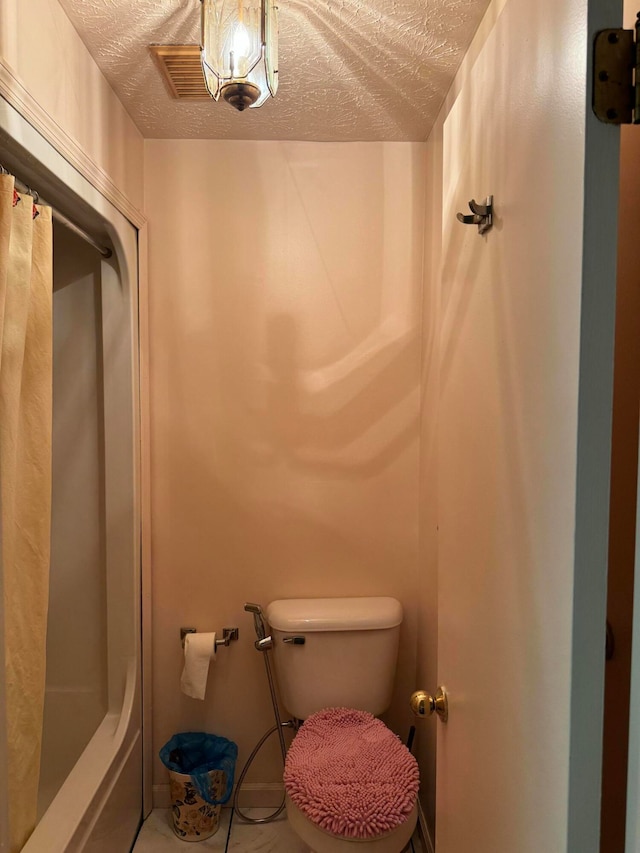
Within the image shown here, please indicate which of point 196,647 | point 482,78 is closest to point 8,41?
point 482,78

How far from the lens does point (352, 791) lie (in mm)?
1506

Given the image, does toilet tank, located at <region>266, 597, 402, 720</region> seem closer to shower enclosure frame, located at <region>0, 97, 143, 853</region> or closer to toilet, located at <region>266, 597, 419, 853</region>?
toilet, located at <region>266, 597, 419, 853</region>

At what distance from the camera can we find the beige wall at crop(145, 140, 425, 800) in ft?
6.75

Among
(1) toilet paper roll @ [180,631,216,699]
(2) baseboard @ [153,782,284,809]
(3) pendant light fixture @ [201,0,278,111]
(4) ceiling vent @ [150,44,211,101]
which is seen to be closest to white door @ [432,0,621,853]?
(3) pendant light fixture @ [201,0,278,111]

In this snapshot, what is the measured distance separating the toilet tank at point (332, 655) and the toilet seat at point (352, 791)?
21 cm

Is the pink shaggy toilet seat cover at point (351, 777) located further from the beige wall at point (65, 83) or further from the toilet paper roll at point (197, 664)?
the beige wall at point (65, 83)

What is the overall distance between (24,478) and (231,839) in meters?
1.43

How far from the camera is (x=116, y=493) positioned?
1.99 m

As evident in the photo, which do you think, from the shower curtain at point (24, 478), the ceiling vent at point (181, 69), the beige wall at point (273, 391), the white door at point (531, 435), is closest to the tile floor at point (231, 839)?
the beige wall at point (273, 391)

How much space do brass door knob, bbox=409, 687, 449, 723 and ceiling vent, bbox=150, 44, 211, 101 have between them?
1.54 metres

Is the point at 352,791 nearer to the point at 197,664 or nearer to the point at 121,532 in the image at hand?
the point at 197,664

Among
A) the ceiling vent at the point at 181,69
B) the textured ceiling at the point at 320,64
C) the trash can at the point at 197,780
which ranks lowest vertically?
the trash can at the point at 197,780

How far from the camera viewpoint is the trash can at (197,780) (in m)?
1.94

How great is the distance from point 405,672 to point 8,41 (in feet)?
6.90
